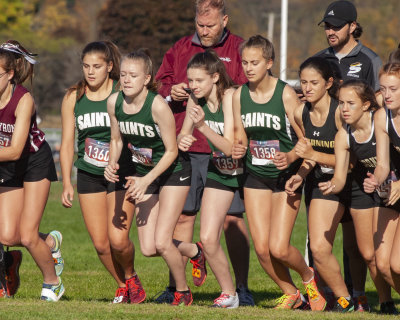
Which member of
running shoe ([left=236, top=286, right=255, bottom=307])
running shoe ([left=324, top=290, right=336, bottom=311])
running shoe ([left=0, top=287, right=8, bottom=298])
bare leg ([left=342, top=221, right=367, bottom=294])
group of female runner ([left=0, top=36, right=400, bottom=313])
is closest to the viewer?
group of female runner ([left=0, top=36, right=400, bottom=313])

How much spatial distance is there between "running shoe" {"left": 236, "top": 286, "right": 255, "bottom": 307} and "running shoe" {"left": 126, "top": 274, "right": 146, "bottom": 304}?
37.4 inches

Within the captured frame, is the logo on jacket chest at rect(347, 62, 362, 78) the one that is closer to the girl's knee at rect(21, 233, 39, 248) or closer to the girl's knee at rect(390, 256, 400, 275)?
the girl's knee at rect(390, 256, 400, 275)

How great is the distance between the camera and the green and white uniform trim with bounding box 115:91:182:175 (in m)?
7.63

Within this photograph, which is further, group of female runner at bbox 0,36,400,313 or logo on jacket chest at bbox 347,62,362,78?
logo on jacket chest at bbox 347,62,362,78

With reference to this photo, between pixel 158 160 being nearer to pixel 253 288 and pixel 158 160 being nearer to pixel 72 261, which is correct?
pixel 253 288

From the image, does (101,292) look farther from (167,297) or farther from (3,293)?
(3,293)

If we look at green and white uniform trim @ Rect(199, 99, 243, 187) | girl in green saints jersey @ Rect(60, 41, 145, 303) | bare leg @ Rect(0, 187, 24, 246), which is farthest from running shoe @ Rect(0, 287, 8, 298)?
green and white uniform trim @ Rect(199, 99, 243, 187)

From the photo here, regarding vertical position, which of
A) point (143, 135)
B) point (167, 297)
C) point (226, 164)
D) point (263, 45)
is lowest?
point (167, 297)

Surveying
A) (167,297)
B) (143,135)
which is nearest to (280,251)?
(167,297)

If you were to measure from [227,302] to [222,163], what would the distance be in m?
1.27

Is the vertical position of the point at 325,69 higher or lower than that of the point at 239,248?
higher

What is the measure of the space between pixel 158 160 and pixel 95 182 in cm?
75

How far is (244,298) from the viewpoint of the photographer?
8.44m

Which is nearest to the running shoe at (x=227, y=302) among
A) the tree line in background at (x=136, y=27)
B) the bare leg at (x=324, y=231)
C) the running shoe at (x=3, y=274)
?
the bare leg at (x=324, y=231)
